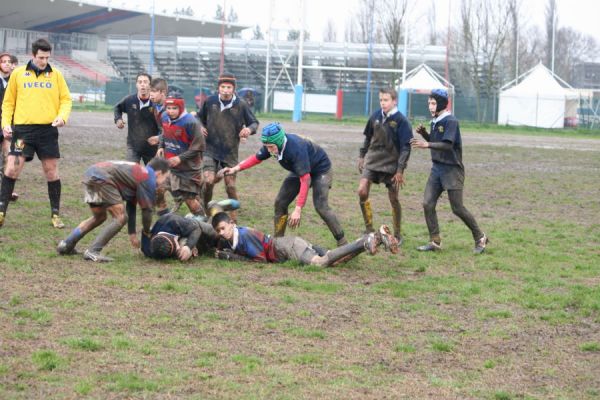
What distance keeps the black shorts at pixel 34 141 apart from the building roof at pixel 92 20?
5710 cm

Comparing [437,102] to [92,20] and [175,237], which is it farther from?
[92,20]

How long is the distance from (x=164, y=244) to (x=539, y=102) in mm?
44706

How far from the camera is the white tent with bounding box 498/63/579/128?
5131 centimetres

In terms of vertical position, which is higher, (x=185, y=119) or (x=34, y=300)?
(x=185, y=119)

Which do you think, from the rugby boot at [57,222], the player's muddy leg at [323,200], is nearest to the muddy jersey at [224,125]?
the rugby boot at [57,222]

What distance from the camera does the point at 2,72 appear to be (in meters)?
13.9

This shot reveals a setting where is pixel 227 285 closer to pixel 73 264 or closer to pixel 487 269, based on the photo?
pixel 73 264

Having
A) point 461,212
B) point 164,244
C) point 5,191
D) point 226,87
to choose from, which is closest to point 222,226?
point 164,244

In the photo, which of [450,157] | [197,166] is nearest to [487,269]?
[450,157]

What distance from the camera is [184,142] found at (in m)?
11.9

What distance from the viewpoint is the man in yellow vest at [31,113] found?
1146 cm

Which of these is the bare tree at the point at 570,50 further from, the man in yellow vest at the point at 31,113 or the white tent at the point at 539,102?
the man in yellow vest at the point at 31,113

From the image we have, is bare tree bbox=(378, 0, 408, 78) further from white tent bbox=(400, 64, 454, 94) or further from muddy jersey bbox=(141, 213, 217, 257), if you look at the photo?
muddy jersey bbox=(141, 213, 217, 257)

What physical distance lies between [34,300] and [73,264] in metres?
1.66
